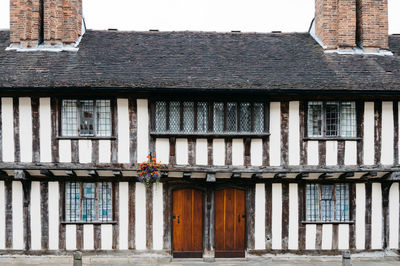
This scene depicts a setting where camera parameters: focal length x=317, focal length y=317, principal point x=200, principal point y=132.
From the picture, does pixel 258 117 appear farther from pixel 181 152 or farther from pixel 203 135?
pixel 181 152

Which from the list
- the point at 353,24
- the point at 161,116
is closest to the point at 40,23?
the point at 161,116

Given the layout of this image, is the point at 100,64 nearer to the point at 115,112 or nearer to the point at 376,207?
the point at 115,112

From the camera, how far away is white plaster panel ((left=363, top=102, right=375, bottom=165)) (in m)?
8.95

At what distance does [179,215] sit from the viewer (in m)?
9.21

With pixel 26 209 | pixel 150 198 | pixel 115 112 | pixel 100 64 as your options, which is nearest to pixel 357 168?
pixel 150 198

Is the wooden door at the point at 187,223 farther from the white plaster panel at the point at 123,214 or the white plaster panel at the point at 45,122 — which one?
the white plaster panel at the point at 45,122

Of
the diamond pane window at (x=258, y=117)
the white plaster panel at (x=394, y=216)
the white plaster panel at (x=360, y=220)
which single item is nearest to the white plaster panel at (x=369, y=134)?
Result: the white plaster panel at (x=360, y=220)

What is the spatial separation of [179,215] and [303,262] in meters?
3.75

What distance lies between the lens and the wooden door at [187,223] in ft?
30.1

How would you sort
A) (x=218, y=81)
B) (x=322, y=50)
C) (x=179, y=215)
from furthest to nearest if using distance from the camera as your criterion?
(x=322, y=50), (x=179, y=215), (x=218, y=81)

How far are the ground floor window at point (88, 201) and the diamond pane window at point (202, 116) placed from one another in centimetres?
306

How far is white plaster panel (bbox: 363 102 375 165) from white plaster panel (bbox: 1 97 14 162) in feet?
32.4

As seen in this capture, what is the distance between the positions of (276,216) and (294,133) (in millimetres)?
2433

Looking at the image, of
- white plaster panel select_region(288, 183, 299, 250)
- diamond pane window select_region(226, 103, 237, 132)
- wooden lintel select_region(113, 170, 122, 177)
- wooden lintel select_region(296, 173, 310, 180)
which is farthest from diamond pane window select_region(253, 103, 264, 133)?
wooden lintel select_region(113, 170, 122, 177)
